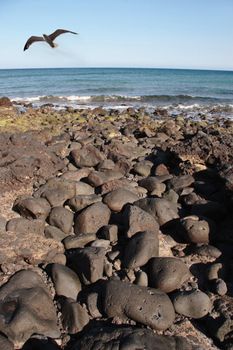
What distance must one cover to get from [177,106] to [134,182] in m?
17.4

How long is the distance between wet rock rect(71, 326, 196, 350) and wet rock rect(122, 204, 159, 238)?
7.38 ft

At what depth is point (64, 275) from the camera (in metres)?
5.04

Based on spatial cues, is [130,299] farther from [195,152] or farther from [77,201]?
[195,152]

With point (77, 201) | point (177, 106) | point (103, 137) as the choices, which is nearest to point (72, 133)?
point (103, 137)

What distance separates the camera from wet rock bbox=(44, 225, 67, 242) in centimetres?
604

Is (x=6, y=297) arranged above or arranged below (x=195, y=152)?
below

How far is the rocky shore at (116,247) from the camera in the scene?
168 inches

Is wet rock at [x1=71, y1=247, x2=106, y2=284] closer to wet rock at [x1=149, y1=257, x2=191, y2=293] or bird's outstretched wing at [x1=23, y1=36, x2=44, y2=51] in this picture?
wet rock at [x1=149, y1=257, x2=191, y2=293]

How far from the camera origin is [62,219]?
250 inches

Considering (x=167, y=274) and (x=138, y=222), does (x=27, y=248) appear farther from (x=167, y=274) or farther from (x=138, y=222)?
(x=167, y=274)

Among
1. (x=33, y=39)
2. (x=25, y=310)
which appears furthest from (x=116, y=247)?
(x=33, y=39)

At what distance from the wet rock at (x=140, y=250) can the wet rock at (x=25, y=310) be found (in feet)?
3.96

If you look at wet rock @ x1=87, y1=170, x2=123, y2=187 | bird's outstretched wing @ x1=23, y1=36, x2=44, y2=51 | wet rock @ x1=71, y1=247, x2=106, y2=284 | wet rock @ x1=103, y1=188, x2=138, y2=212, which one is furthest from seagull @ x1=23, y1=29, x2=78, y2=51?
wet rock @ x1=71, y1=247, x2=106, y2=284

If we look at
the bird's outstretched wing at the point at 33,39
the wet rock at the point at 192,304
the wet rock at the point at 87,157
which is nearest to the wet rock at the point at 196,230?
the wet rock at the point at 192,304
